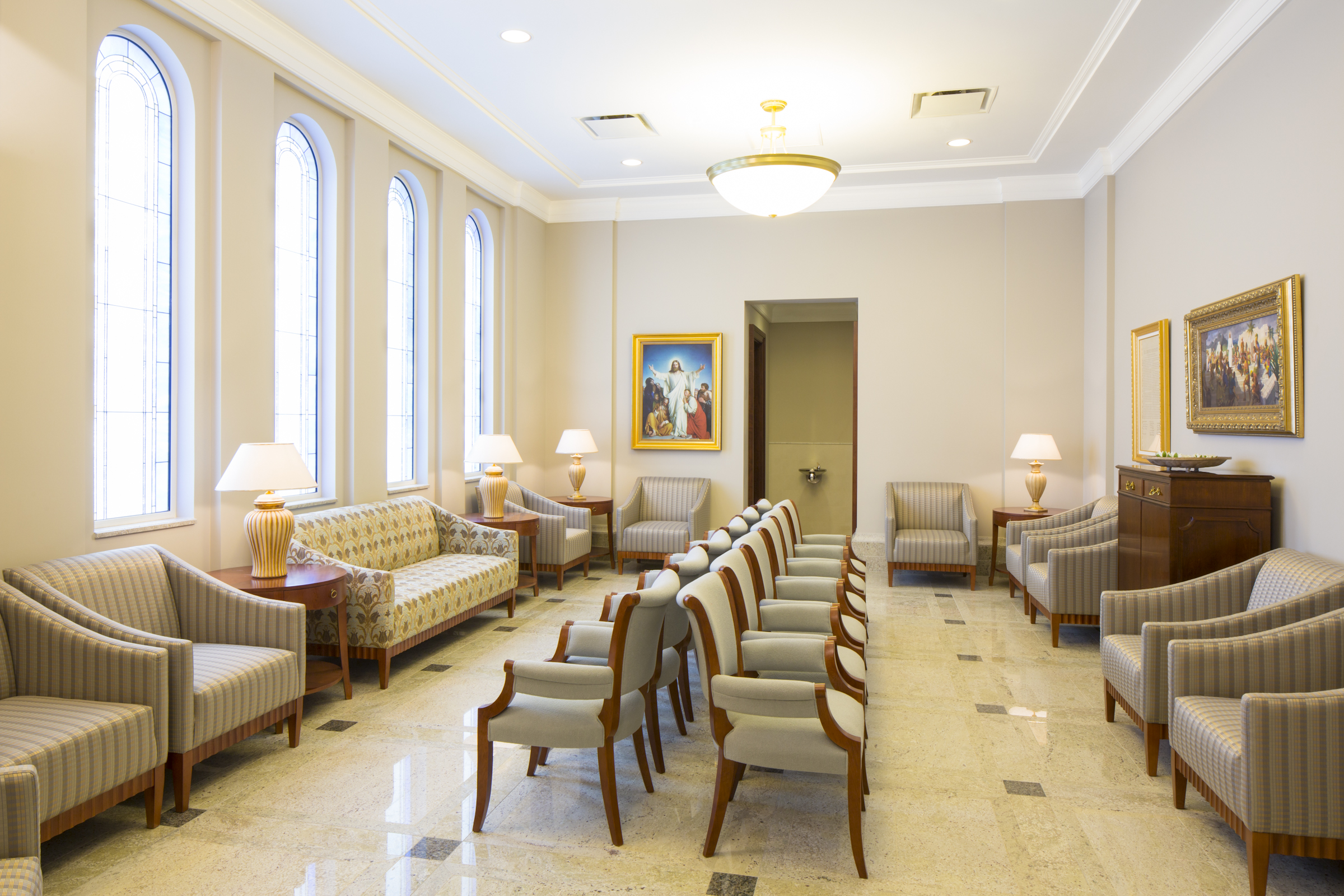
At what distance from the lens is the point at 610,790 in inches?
119

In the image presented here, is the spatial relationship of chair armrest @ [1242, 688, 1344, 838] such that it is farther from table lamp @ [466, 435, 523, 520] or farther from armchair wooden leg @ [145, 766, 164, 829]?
table lamp @ [466, 435, 523, 520]

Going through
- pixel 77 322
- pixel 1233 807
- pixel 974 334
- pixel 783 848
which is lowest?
pixel 783 848

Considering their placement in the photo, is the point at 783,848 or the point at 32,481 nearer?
the point at 783,848

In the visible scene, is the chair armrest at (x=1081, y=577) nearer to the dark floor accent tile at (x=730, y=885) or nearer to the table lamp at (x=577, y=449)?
the dark floor accent tile at (x=730, y=885)

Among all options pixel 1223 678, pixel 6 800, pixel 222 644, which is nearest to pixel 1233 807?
pixel 1223 678

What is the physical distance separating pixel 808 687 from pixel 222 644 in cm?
282

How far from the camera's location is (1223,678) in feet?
10.7

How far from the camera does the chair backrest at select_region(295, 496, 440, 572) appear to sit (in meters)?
5.13

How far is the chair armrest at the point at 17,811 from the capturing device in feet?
6.61

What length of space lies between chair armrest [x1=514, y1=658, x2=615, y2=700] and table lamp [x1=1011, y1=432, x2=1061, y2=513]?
5.70m

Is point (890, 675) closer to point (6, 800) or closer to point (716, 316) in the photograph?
point (6, 800)

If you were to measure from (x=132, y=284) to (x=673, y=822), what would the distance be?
12.5ft

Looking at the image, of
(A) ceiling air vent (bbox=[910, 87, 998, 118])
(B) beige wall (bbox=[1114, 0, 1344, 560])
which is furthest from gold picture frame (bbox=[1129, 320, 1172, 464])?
(A) ceiling air vent (bbox=[910, 87, 998, 118])

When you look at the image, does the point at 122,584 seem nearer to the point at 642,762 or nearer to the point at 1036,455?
the point at 642,762
